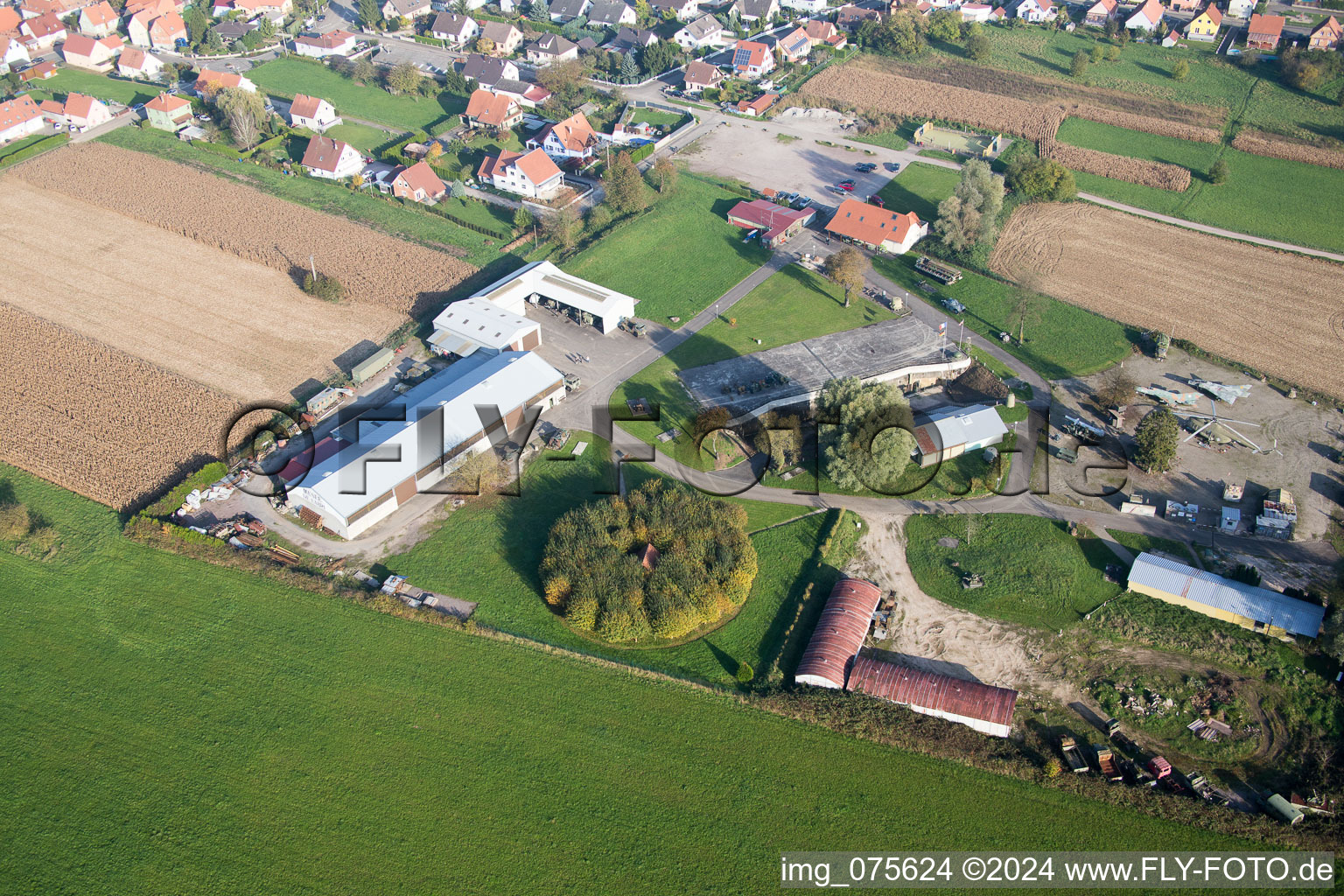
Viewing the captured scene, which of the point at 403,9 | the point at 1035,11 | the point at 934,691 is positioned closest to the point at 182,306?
the point at 934,691

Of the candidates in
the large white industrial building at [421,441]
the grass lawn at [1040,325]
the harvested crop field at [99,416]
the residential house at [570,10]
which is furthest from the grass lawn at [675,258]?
the residential house at [570,10]

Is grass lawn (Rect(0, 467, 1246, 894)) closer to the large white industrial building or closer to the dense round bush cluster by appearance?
the dense round bush cluster

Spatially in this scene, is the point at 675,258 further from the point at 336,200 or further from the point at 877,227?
the point at 336,200

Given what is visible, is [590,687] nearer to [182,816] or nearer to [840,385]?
[182,816]

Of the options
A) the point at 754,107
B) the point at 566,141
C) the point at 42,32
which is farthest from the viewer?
the point at 42,32

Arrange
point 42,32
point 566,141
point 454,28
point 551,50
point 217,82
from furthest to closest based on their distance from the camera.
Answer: point 42,32 → point 454,28 → point 551,50 → point 217,82 → point 566,141

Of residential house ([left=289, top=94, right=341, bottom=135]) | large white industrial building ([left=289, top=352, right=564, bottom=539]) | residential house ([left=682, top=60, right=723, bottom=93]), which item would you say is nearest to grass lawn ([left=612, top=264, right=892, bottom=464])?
large white industrial building ([left=289, top=352, right=564, bottom=539])

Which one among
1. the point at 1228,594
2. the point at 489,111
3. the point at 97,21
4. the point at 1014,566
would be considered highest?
the point at 97,21
